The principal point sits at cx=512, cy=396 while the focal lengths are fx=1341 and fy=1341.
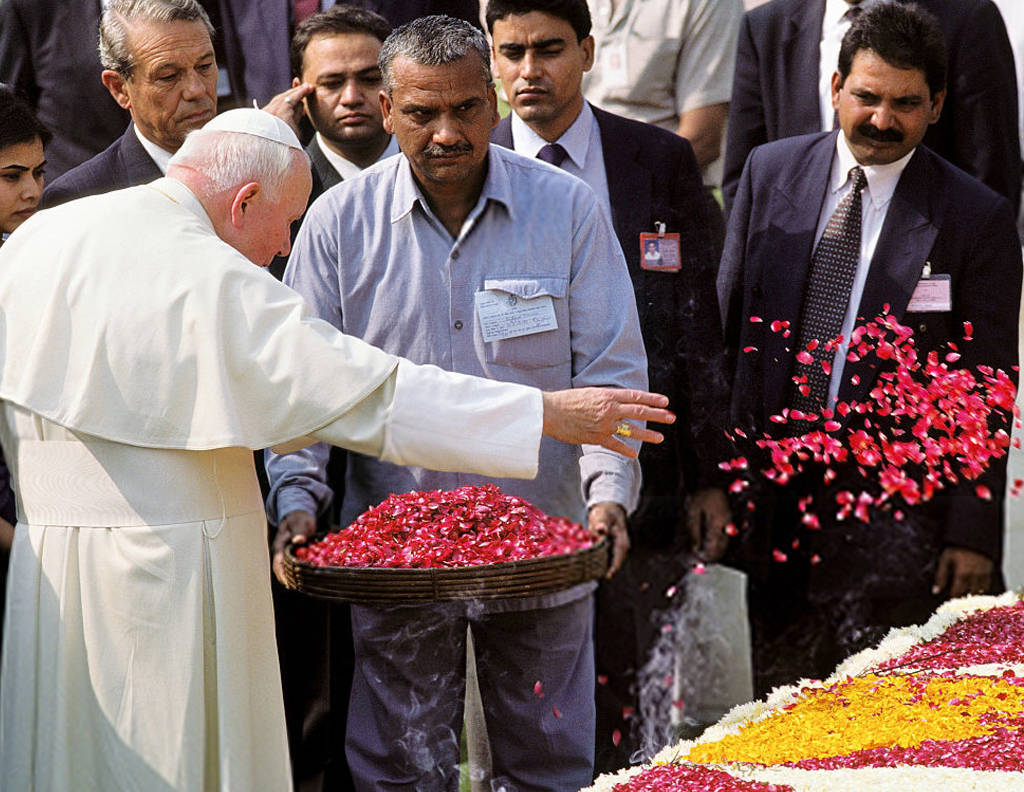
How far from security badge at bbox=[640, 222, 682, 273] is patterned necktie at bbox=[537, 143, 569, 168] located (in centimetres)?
35

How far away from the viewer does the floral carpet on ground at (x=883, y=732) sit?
323 cm

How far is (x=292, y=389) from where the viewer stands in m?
2.91

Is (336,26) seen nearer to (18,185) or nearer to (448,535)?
(18,185)

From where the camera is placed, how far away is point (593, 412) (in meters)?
3.08

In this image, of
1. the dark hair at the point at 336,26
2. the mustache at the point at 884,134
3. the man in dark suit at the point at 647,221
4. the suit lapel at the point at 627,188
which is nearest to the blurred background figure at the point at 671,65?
the man in dark suit at the point at 647,221

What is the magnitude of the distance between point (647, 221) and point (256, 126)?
157 cm

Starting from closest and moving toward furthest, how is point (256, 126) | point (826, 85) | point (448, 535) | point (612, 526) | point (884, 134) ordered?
point (256, 126), point (448, 535), point (612, 526), point (884, 134), point (826, 85)

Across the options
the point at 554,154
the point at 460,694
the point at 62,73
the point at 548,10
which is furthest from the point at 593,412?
the point at 62,73

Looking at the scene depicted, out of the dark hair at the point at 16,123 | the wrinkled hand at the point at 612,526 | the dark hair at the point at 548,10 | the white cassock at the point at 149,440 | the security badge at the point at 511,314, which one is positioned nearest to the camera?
the white cassock at the point at 149,440

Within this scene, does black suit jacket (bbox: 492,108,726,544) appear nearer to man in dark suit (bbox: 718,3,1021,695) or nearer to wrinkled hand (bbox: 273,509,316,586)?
man in dark suit (bbox: 718,3,1021,695)

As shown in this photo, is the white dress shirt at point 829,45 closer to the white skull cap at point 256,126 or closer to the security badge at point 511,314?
the security badge at point 511,314

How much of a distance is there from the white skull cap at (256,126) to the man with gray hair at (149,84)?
904mm

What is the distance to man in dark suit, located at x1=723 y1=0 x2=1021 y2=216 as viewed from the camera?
171 inches

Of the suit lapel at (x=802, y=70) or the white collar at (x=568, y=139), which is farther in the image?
the suit lapel at (x=802, y=70)
